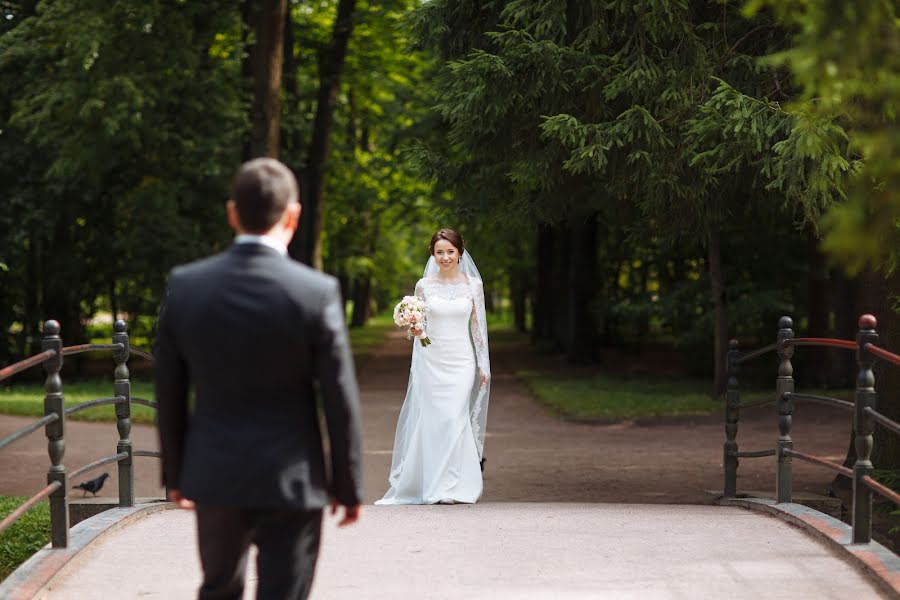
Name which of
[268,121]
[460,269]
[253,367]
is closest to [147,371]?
[268,121]

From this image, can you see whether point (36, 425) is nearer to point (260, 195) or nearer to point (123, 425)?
point (123, 425)

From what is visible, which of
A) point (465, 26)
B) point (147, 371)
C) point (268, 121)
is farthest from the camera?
point (147, 371)

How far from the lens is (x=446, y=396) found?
9789mm

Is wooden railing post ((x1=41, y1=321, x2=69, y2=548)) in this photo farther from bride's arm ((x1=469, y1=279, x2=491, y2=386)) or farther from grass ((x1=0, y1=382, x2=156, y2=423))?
grass ((x1=0, y1=382, x2=156, y2=423))

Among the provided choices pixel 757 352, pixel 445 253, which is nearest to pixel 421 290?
pixel 445 253

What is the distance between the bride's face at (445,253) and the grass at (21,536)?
385cm

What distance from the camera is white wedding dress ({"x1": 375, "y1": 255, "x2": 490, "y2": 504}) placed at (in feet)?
31.6

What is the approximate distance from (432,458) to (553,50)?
433cm

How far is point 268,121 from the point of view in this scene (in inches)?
810

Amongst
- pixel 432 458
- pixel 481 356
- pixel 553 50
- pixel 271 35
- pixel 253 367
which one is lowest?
pixel 432 458

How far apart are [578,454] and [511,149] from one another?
4.17 metres

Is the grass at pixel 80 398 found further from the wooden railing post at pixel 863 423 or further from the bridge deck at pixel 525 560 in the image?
the wooden railing post at pixel 863 423

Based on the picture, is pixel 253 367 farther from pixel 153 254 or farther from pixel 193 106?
pixel 153 254

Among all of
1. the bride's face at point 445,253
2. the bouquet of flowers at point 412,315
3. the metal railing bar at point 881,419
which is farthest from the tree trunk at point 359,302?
the metal railing bar at point 881,419
